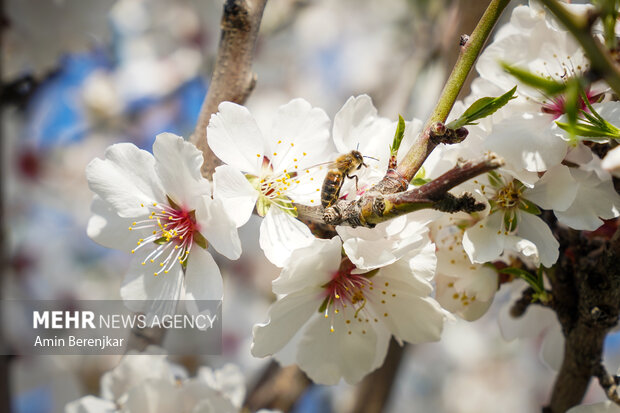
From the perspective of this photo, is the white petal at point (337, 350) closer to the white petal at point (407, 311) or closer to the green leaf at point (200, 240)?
the white petal at point (407, 311)

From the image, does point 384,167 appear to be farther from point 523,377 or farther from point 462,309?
point 523,377

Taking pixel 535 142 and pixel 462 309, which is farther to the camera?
pixel 462 309

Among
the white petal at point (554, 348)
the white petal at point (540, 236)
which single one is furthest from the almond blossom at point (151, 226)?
the white petal at point (554, 348)

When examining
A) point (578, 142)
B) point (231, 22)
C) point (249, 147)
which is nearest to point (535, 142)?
point (578, 142)

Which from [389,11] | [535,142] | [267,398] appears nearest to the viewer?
[535,142]

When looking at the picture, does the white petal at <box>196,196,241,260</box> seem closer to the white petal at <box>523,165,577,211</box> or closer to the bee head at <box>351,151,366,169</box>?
the bee head at <box>351,151,366,169</box>

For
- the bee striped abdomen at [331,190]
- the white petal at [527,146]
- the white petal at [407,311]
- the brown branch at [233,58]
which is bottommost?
the white petal at [407,311]
